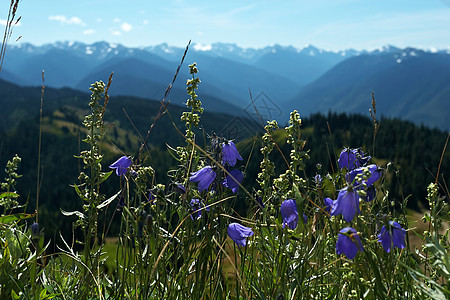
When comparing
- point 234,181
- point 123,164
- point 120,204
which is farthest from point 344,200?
point 123,164

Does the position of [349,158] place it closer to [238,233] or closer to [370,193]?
[370,193]

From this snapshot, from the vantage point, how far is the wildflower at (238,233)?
114 inches

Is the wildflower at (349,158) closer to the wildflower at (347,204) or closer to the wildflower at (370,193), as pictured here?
the wildflower at (370,193)

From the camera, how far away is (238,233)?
9.62 ft

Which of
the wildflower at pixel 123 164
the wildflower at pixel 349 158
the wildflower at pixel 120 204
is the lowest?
the wildflower at pixel 120 204

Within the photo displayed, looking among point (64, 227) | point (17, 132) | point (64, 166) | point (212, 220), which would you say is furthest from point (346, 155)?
point (17, 132)

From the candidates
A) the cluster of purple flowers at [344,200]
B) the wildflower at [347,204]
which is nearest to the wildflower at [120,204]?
the cluster of purple flowers at [344,200]

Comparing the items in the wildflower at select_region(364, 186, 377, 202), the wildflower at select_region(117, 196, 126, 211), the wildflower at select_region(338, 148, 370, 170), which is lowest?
the wildflower at select_region(117, 196, 126, 211)

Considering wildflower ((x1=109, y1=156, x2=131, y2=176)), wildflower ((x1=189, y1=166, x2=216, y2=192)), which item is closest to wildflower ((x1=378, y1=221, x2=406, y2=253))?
wildflower ((x1=189, y1=166, x2=216, y2=192))

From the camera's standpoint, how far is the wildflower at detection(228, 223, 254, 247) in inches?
114

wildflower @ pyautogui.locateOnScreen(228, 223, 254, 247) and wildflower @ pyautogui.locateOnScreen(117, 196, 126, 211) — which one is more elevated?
wildflower @ pyautogui.locateOnScreen(117, 196, 126, 211)

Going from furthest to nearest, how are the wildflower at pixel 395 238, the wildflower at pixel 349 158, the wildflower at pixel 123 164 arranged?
the wildflower at pixel 123 164 → the wildflower at pixel 349 158 → the wildflower at pixel 395 238

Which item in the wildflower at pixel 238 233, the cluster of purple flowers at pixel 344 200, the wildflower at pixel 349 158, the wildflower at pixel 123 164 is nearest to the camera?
the cluster of purple flowers at pixel 344 200

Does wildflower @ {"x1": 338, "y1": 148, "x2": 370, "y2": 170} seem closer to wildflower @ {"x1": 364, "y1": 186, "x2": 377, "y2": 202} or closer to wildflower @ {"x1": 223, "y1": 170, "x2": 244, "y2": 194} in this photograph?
wildflower @ {"x1": 364, "y1": 186, "x2": 377, "y2": 202}
